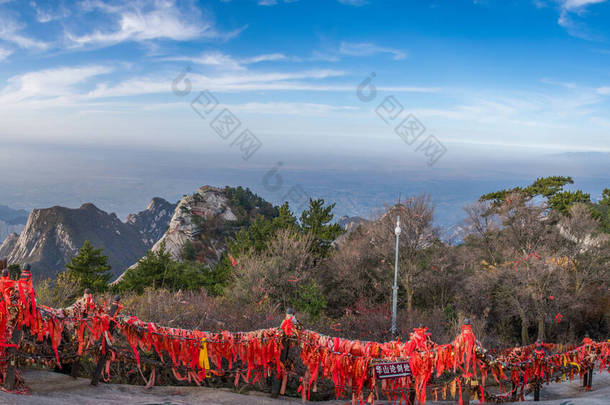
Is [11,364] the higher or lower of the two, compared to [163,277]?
higher

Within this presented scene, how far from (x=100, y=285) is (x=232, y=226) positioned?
38.7 m

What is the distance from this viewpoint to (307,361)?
7.46m

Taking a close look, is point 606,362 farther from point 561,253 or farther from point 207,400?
point 561,253

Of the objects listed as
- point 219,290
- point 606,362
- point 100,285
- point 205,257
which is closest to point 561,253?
point 606,362

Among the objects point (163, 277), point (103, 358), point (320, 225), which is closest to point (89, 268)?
point (163, 277)

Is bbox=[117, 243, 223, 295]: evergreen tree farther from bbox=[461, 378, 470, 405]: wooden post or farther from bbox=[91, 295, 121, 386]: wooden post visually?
bbox=[461, 378, 470, 405]: wooden post

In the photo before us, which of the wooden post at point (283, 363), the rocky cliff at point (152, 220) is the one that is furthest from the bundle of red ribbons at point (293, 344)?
the rocky cliff at point (152, 220)

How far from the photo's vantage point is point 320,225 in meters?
34.8

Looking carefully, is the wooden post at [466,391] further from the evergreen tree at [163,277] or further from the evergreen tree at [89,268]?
the evergreen tree at [89,268]

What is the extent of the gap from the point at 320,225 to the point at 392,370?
2757 centimetres

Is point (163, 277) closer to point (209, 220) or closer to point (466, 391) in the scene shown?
point (466, 391)

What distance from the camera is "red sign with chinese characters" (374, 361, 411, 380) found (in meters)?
7.22

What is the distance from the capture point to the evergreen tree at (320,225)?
33.3 meters

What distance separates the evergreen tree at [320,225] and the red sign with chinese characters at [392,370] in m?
A: 24.3
